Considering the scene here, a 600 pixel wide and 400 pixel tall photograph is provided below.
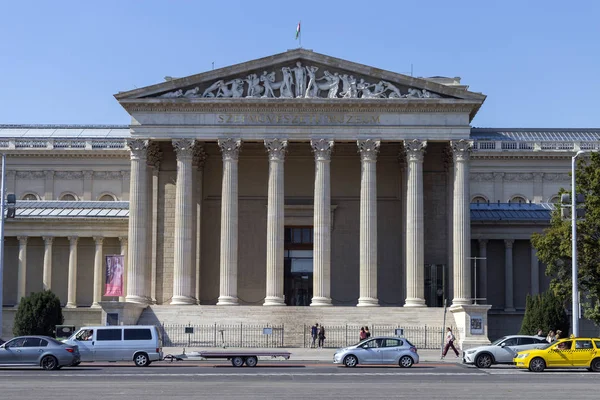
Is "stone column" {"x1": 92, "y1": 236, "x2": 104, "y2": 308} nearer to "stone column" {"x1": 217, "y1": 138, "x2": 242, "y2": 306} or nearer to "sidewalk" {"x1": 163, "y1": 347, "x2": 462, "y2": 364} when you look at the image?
"stone column" {"x1": 217, "y1": 138, "x2": 242, "y2": 306}

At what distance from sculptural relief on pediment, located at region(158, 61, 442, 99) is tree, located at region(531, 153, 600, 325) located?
16127 mm

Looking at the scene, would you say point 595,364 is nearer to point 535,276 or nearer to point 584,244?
point 584,244

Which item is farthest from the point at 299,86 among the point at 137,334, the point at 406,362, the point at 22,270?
the point at 22,270

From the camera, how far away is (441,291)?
84188 millimetres

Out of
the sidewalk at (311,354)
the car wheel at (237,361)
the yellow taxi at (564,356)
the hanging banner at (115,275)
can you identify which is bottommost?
the sidewalk at (311,354)

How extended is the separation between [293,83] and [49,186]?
1457 inches

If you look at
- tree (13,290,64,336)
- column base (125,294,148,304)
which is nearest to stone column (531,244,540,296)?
column base (125,294,148,304)

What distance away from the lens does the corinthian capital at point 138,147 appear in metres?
80.1

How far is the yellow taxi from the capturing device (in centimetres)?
5044

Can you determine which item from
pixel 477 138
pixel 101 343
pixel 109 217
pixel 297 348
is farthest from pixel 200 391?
pixel 477 138

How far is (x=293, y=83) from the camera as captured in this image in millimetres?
80188

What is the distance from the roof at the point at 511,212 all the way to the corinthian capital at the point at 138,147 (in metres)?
30.9

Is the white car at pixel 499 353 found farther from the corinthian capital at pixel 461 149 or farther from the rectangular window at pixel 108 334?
the corinthian capital at pixel 461 149

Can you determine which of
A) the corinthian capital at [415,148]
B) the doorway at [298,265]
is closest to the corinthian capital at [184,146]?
the doorway at [298,265]
